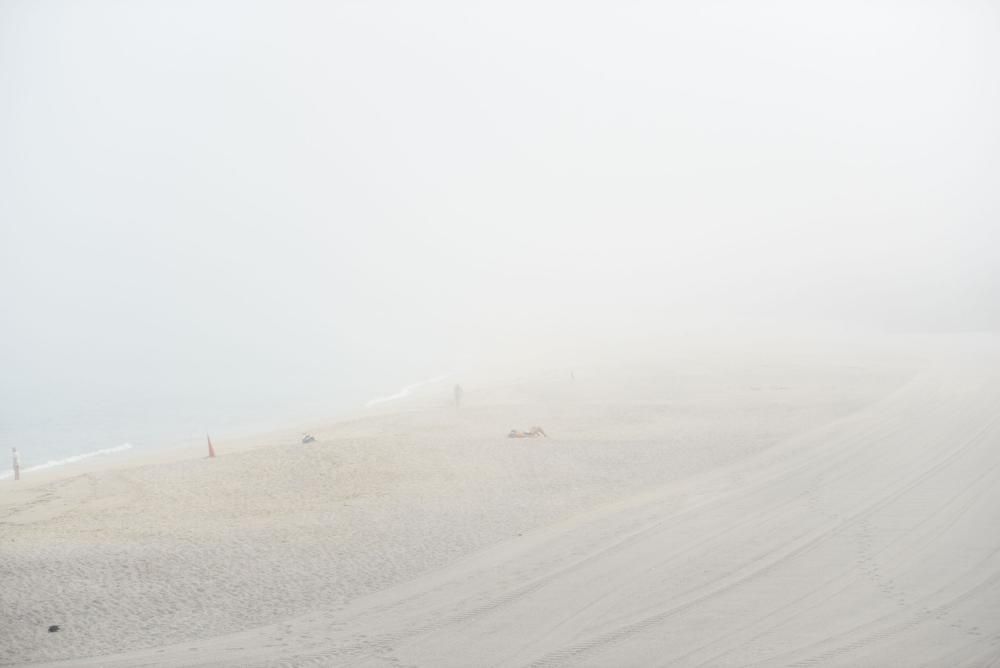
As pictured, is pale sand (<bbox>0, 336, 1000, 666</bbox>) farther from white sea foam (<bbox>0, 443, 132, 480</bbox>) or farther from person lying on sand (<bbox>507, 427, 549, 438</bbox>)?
white sea foam (<bbox>0, 443, 132, 480</bbox>)

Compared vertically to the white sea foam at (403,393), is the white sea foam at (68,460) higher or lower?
higher

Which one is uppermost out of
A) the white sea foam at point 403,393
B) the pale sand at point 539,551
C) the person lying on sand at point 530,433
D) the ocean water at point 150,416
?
the pale sand at point 539,551

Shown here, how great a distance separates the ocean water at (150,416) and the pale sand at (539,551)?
12.7 m

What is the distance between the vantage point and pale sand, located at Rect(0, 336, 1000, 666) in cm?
733

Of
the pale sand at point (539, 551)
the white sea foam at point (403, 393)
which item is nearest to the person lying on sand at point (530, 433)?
the pale sand at point (539, 551)

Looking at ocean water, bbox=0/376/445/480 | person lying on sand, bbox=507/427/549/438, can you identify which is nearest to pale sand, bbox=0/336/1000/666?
person lying on sand, bbox=507/427/549/438

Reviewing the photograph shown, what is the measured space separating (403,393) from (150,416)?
12.5 meters

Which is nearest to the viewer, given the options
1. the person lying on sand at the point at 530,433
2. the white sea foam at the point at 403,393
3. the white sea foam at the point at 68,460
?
the person lying on sand at the point at 530,433

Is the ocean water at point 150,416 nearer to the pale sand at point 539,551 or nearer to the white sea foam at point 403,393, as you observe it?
the white sea foam at point 403,393

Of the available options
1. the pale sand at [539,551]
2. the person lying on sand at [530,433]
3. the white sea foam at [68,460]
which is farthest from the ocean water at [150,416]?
the person lying on sand at [530,433]

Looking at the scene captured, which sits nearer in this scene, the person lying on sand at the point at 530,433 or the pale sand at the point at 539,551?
the pale sand at the point at 539,551

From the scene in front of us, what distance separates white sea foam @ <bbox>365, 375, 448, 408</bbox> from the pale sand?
1762 cm

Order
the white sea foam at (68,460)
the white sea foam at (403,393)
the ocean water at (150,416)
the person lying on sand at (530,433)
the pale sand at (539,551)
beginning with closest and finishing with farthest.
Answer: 1. the pale sand at (539,551)
2. the person lying on sand at (530,433)
3. the white sea foam at (68,460)
4. the ocean water at (150,416)
5. the white sea foam at (403,393)

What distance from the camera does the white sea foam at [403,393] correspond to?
121 ft
